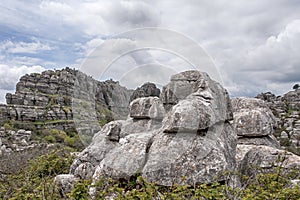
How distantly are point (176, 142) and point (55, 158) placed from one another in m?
7.55

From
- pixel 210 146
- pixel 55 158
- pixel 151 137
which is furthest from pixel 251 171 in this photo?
pixel 55 158

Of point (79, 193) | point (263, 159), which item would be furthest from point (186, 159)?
point (263, 159)

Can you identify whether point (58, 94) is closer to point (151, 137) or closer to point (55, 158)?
point (55, 158)

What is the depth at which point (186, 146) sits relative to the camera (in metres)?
8.00

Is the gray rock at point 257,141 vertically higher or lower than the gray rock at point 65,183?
higher

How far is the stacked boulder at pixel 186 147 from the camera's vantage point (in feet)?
24.9

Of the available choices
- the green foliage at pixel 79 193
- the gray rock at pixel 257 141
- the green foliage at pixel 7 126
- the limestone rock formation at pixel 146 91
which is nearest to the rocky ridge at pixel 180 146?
the limestone rock formation at pixel 146 91

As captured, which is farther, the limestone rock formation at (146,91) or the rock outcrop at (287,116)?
the rock outcrop at (287,116)

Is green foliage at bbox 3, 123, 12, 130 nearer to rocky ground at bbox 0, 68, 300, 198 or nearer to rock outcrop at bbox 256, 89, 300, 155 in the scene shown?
rocky ground at bbox 0, 68, 300, 198

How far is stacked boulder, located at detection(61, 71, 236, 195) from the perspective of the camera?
24.9 ft

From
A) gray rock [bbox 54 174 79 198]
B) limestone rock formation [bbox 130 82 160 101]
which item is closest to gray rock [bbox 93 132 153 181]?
gray rock [bbox 54 174 79 198]

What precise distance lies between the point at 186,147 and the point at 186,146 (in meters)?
0.04

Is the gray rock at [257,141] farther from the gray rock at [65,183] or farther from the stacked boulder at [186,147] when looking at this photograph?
the gray rock at [65,183]

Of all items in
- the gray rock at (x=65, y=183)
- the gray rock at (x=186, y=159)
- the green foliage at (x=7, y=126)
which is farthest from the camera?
the green foliage at (x=7, y=126)
